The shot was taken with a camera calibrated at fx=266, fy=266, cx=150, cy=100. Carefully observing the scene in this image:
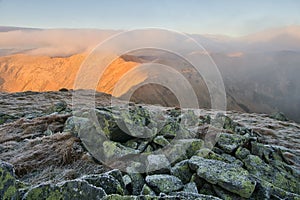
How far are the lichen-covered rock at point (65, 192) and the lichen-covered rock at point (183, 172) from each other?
15.9ft

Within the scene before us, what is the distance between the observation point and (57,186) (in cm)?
612

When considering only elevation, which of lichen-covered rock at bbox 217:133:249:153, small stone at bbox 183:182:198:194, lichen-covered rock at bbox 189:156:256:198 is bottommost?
lichen-covered rock at bbox 217:133:249:153

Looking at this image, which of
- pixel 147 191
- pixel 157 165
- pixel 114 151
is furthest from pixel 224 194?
pixel 114 151

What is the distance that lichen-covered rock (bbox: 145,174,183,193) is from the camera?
9.27 metres

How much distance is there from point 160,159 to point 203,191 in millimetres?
2200

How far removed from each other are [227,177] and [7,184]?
291 inches

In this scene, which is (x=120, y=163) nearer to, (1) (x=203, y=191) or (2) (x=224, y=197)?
(1) (x=203, y=191)

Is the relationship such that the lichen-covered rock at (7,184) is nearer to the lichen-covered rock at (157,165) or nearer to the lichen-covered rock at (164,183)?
the lichen-covered rock at (164,183)

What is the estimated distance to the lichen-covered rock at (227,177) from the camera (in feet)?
32.0

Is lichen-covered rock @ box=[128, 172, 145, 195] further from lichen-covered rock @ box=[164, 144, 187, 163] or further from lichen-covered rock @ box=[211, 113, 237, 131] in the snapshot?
lichen-covered rock @ box=[211, 113, 237, 131]

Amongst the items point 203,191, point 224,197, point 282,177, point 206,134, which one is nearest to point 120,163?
point 203,191

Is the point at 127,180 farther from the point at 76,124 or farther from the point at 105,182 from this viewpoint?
the point at 76,124

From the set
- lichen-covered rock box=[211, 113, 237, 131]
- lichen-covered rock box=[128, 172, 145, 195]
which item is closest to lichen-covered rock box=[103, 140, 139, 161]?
lichen-covered rock box=[128, 172, 145, 195]

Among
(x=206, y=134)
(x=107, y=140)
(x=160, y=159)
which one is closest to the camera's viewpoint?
(x=160, y=159)
